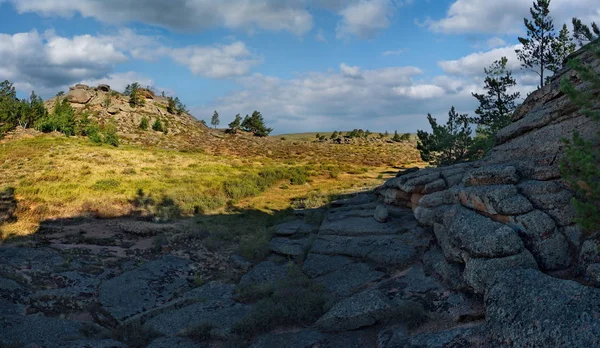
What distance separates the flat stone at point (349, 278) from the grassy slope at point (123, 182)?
1423cm

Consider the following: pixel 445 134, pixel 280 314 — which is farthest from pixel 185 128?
pixel 280 314

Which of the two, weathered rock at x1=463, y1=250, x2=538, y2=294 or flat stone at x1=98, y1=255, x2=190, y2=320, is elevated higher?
weathered rock at x1=463, y1=250, x2=538, y2=294

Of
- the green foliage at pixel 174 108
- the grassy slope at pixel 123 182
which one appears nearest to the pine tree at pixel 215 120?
the green foliage at pixel 174 108

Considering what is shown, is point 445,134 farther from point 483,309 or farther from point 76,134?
point 76,134

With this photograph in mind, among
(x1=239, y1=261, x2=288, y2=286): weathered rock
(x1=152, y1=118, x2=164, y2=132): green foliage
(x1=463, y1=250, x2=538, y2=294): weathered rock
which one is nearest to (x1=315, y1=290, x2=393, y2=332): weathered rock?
(x1=463, y1=250, x2=538, y2=294): weathered rock

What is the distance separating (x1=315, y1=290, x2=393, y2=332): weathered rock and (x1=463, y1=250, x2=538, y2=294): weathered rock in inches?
79.2

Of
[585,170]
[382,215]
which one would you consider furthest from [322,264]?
[585,170]

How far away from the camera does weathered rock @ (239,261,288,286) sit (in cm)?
1375

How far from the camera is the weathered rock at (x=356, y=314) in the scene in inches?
365

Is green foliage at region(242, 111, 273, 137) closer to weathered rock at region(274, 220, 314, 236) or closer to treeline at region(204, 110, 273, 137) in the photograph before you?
treeline at region(204, 110, 273, 137)

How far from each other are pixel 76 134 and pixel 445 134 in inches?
2461

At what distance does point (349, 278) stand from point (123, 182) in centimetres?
2409

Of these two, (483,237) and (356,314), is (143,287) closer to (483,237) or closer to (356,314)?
(356,314)

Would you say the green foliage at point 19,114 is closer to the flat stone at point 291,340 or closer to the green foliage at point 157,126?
the green foliage at point 157,126
